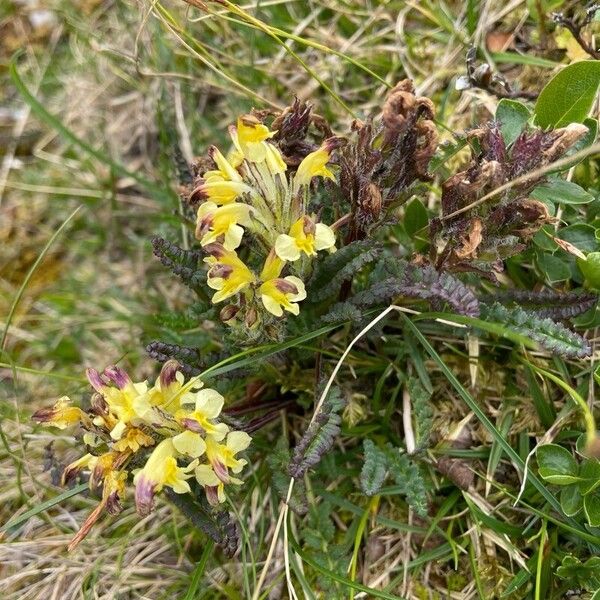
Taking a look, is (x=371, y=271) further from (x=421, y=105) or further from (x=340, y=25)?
(x=340, y=25)

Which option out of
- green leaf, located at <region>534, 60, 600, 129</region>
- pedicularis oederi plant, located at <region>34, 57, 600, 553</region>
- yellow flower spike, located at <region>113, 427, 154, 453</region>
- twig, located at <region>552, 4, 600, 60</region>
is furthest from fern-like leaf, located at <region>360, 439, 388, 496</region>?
twig, located at <region>552, 4, 600, 60</region>

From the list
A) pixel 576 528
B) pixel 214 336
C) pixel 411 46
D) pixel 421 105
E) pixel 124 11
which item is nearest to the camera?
pixel 421 105

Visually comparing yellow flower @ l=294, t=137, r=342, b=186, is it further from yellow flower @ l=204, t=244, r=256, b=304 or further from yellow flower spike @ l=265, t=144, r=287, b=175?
yellow flower @ l=204, t=244, r=256, b=304

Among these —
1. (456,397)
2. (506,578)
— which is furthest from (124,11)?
(506,578)

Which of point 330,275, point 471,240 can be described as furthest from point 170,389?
point 471,240

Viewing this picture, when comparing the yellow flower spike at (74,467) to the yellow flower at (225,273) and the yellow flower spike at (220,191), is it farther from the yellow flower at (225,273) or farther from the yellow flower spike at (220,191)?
the yellow flower spike at (220,191)

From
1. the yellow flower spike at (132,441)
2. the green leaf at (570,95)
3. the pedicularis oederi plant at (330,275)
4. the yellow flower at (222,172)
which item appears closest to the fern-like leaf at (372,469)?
the pedicularis oederi plant at (330,275)
